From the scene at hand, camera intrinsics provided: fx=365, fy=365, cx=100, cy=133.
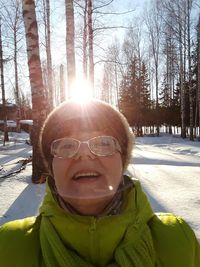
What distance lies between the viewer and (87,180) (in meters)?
1.36

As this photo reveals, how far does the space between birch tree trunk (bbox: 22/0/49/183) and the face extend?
574 cm

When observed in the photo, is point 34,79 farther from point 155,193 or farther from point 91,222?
point 91,222

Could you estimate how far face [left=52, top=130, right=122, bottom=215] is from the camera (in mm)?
1361

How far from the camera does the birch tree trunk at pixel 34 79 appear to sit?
7.11 m

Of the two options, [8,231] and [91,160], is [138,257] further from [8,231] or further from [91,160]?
[8,231]

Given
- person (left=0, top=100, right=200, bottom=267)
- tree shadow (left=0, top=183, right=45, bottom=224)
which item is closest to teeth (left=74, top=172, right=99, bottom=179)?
person (left=0, top=100, right=200, bottom=267)

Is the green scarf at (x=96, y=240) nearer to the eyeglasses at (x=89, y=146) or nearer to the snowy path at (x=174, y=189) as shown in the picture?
the eyeglasses at (x=89, y=146)

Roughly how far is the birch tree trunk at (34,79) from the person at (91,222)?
5.67 meters

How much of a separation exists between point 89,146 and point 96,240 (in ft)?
1.18

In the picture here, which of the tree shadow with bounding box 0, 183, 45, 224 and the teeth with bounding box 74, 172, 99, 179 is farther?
the tree shadow with bounding box 0, 183, 45, 224

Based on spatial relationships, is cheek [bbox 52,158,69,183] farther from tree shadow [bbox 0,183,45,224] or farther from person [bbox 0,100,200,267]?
tree shadow [bbox 0,183,45,224]

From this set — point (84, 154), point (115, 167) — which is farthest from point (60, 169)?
point (115, 167)

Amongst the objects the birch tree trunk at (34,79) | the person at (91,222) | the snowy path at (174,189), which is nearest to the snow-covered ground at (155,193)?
the snowy path at (174,189)

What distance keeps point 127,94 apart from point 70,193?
37.5 meters
